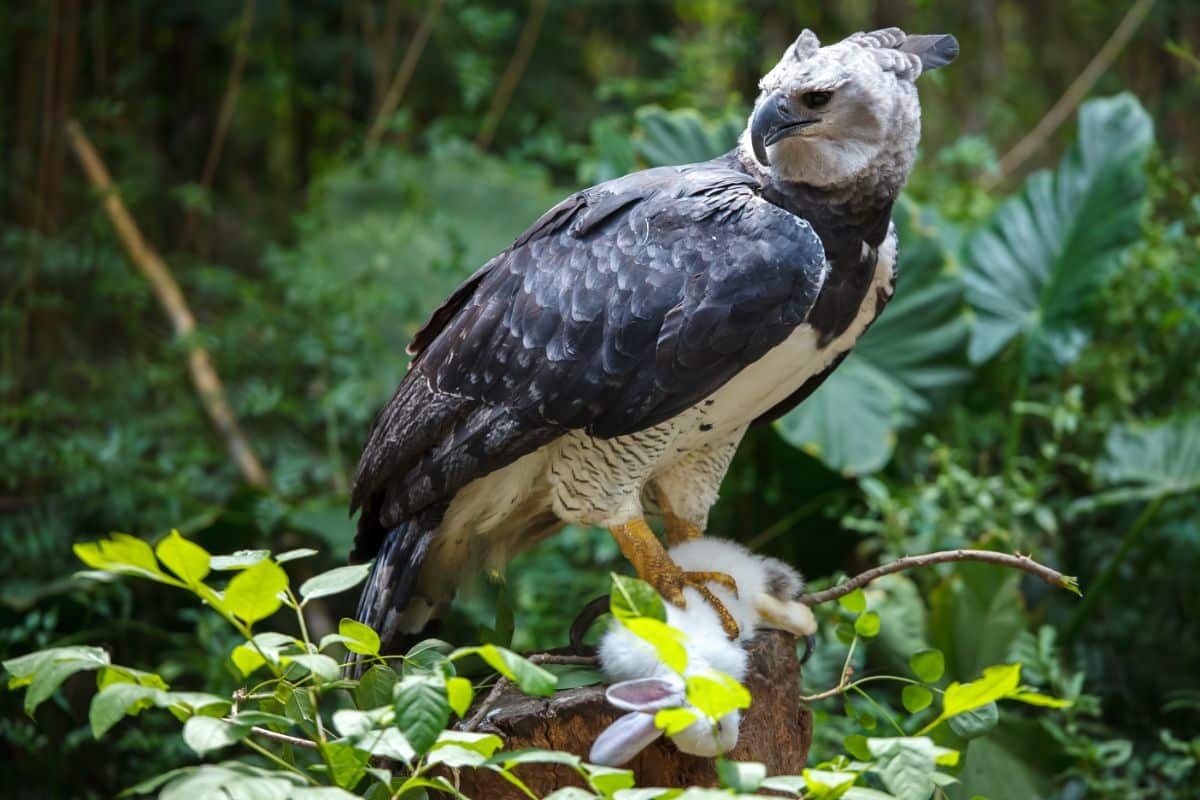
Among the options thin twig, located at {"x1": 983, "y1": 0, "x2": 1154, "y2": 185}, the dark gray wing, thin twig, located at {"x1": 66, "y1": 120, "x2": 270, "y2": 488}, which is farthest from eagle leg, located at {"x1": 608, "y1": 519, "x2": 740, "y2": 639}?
thin twig, located at {"x1": 983, "y1": 0, "x2": 1154, "y2": 185}

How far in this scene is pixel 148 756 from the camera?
297 centimetres

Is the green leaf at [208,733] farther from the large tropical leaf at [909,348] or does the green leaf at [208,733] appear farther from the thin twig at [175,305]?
the thin twig at [175,305]

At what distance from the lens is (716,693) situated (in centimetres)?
114

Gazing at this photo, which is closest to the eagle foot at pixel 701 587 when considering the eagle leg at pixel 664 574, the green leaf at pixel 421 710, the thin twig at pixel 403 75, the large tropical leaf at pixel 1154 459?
the eagle leg at pixel 664 574

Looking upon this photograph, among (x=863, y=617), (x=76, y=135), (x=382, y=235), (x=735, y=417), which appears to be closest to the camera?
(x=863, y=617)

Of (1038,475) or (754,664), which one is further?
(1038,475)

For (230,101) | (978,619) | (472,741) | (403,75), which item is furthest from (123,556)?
(403,75)

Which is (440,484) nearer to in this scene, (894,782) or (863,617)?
(863,617)

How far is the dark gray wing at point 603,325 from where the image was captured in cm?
167

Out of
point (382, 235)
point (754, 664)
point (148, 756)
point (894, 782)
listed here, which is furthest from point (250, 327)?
point (894, 782)

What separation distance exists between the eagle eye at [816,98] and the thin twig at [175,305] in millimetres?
2336

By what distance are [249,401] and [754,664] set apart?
1991mm

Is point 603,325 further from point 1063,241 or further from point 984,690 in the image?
point 1063,241

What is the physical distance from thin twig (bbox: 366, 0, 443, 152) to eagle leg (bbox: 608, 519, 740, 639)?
2.66 m
